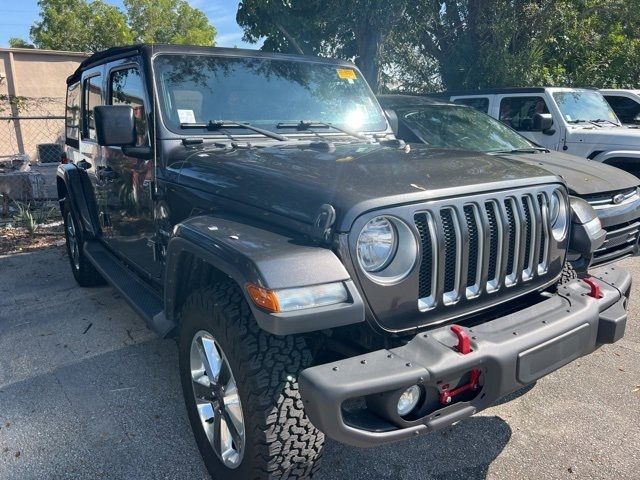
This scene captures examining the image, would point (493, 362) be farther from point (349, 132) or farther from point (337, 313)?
point (349, 132)

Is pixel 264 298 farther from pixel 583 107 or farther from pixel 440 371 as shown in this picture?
pixel 583 107

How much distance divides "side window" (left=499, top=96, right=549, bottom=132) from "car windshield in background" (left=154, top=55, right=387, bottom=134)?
14.5 feet

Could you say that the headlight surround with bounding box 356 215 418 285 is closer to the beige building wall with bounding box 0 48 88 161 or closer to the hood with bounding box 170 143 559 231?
the hood with bounding box 170 143 559 231

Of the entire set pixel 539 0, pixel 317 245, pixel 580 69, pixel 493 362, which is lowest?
pixel 493 362

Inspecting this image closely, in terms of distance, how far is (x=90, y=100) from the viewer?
448cm

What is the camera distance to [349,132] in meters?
3.58

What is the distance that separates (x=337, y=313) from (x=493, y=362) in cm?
64

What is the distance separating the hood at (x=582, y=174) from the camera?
4.88 m

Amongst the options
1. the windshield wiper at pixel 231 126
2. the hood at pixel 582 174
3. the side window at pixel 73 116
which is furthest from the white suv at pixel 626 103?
the side window at pixel 73 116

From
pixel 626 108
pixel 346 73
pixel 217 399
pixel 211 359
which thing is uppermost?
pixel 346 73

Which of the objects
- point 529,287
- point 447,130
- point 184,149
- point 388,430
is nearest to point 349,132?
point 184,149

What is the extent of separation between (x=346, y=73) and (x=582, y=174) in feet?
8.69

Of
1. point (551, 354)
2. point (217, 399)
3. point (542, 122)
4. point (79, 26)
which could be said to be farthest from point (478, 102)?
point (79, 26)

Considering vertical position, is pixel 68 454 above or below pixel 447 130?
below
